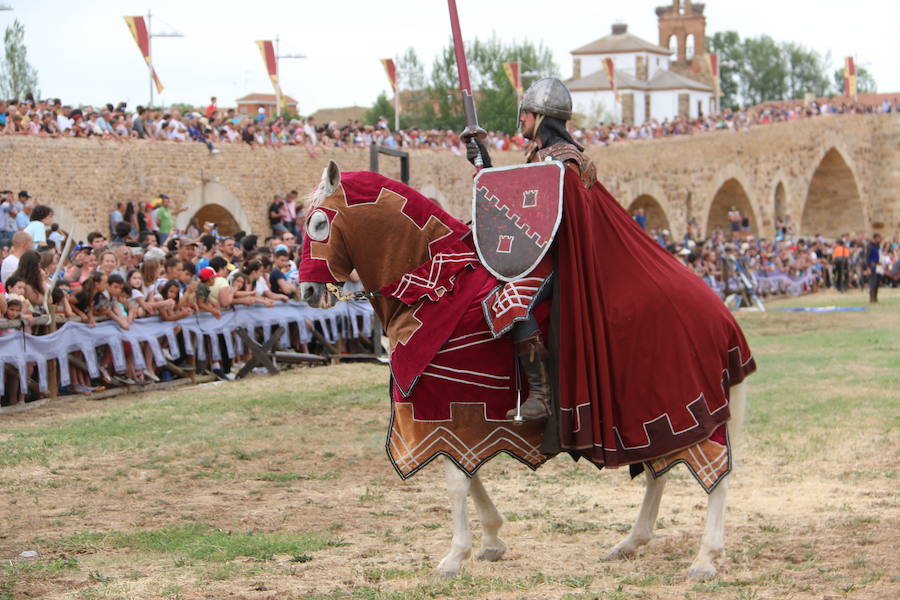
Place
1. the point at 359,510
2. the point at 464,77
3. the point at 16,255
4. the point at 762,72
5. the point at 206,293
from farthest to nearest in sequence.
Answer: the point at 762,72
the point at 206,293
the point at 16,255
the point at 359,510
the point at 464,77

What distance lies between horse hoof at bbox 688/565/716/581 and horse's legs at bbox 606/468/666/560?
496 mm

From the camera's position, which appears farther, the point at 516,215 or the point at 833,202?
the point at 833,202

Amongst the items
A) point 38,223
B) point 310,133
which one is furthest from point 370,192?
point 310,133

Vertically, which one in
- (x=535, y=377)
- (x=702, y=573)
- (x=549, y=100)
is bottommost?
(x=702, y=573)

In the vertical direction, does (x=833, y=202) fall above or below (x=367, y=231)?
below

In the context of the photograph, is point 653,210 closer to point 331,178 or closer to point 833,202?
point 833,202

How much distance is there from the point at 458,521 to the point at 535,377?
79cm

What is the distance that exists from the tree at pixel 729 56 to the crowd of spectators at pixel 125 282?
317 feet

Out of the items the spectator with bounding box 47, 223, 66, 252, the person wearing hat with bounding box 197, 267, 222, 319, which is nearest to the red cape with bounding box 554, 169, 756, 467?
the person wearing hat with bounding box 197, 267, 222, 319

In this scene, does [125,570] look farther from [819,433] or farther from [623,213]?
[819,433]

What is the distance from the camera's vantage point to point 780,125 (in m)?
56.0

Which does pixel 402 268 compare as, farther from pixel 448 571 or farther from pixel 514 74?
pixel 514 74

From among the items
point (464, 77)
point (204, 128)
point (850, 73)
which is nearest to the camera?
point (464, 77)

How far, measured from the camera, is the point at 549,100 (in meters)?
5.82
